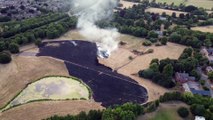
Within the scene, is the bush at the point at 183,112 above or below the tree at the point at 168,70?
below

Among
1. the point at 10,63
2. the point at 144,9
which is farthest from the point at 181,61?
the point at 144,9

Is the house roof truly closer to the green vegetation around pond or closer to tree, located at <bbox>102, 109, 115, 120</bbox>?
tree, located at <bbox>102, 109, 115, 120</bbox>

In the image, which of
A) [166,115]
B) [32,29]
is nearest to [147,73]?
[166,115]

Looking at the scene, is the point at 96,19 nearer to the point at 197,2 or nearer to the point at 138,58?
the point at 138,58

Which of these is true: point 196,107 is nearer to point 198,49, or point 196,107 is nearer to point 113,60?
point 113,60

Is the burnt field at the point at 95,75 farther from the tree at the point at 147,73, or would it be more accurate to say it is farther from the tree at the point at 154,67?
the tree at the point at 154,67

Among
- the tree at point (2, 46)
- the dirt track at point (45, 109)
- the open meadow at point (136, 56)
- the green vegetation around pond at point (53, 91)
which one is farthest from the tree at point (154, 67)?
the tree at point (2, 46)

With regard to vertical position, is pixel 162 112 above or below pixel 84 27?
below
